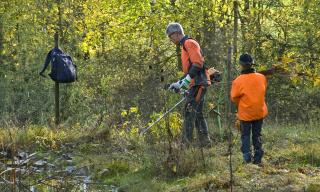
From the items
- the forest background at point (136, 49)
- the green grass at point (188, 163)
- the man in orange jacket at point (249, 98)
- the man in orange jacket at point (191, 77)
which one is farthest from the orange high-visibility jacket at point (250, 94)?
the forest background at point (136, 49)

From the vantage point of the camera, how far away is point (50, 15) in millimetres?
12172

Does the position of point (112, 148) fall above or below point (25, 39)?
below

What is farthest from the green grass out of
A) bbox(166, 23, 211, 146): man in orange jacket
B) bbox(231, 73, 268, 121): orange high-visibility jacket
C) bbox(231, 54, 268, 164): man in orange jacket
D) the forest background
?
the forest background

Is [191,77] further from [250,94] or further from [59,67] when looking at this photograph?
[59,67]

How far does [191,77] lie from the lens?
7.95 metres

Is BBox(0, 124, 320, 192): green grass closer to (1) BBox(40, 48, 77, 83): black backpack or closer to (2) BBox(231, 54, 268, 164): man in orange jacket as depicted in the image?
(2) BBox(231, 54, 268, 164): man in orange jacket

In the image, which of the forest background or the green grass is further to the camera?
the forest background

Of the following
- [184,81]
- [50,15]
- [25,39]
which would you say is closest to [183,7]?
[50,15]

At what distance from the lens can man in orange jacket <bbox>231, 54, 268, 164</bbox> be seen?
23.2 feet

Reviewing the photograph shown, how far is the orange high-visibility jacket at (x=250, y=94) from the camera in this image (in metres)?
7.06

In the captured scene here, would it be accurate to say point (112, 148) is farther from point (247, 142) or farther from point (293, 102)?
point (293, 102)

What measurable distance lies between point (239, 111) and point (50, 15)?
633 centimetres

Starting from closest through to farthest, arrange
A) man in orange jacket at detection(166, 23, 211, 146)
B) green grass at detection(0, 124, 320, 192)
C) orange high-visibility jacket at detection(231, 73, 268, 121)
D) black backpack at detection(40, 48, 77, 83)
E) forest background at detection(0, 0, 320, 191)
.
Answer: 1. green grass at detection(0, 124, 320, 192)
2. orange high-visibility jacket at detection(231, 73, 268, 121)
3. man in orange jacket at detection(166, 23, 211, 146)
4. black backpack at detection(40, 48, 77, 83)
5. forest background at detection(0, 0, 320, 191)

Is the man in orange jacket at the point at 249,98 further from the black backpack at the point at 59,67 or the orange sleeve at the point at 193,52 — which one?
the black backpack at the point at 59,67
